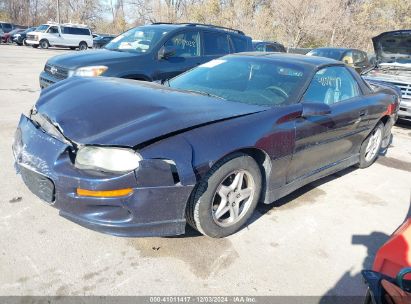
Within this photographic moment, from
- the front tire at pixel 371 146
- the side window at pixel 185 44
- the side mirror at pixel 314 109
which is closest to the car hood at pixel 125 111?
the side mirror at pixel 314 109

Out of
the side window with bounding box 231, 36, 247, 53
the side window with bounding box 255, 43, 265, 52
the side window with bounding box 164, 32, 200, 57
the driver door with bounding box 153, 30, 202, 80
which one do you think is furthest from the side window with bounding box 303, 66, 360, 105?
the side window with bounding box 255, 43, 265, 52

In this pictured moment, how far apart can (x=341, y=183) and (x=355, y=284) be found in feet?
6.60

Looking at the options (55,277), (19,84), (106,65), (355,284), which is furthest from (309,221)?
(19,84)

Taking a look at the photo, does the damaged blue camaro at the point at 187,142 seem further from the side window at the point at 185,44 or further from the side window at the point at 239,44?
the side window at the point at 239,44

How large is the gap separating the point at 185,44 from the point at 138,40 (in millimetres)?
900

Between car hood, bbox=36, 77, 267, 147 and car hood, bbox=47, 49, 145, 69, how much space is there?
2.66 metres

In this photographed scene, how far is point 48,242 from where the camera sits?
275 centimetres

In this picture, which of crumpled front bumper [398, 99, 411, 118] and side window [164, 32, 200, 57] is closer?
side window [164, 32, 200, 57]

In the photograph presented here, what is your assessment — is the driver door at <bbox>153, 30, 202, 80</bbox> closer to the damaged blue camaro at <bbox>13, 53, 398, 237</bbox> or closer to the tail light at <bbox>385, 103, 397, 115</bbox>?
the damaged blue camaro at <bbox>13, 53, 398, 237</bbox>

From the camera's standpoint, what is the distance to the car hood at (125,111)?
252 cm

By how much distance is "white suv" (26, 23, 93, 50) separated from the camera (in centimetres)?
2736

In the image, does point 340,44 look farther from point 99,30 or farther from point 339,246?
point 99,30

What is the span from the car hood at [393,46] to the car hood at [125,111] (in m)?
5.96

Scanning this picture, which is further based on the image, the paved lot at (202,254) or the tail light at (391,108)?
the tail light at (391,108)
